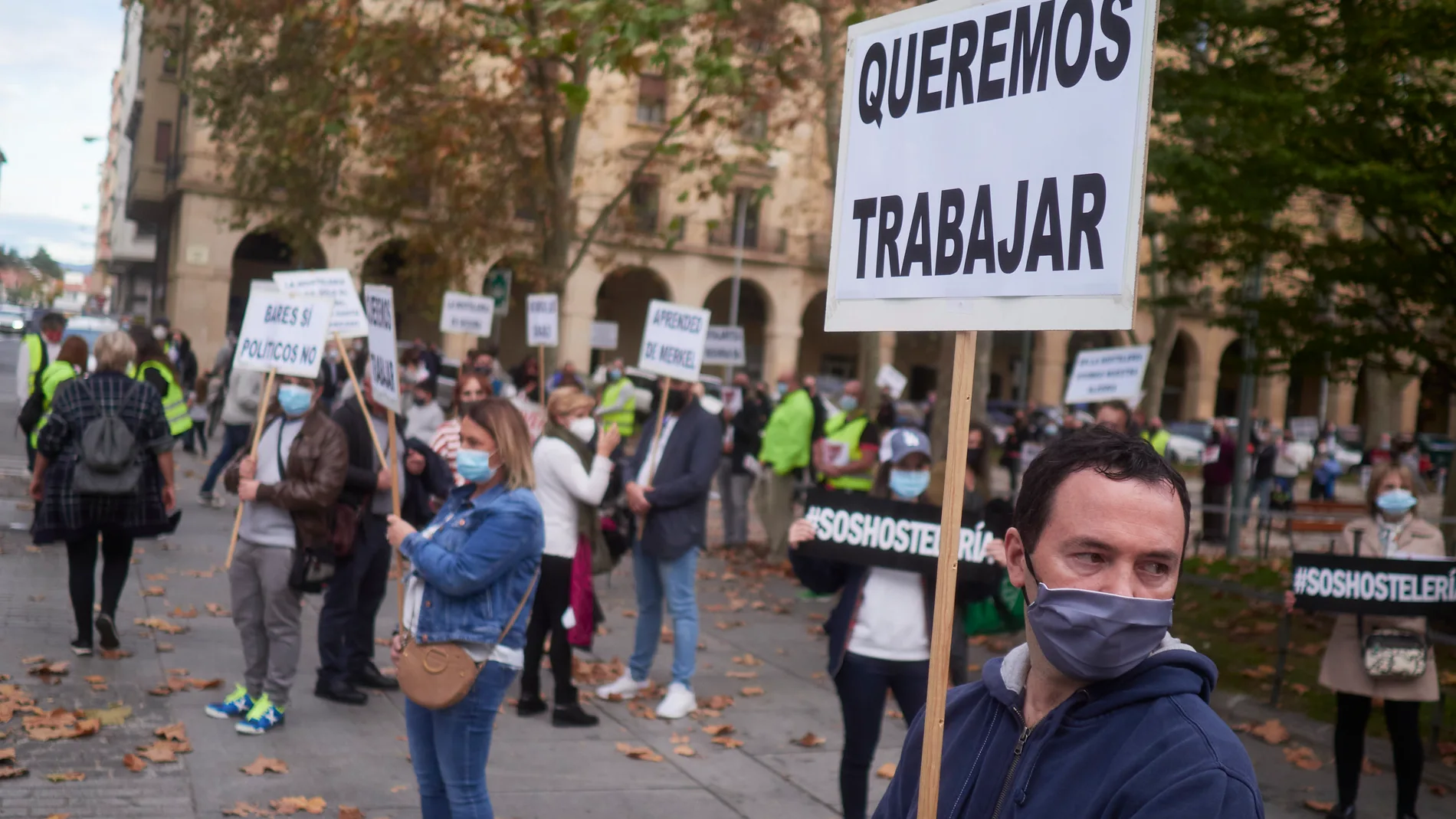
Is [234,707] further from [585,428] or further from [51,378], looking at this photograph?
[51,378]

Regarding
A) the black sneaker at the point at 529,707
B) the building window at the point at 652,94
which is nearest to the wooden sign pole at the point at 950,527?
the black sneaker at the point at 529,707

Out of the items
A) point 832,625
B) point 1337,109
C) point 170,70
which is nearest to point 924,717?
point 832,625

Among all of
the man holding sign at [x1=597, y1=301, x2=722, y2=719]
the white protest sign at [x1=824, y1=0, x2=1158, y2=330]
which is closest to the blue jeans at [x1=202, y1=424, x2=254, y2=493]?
the man holding sign at [x1=597, y1=301, x2=722, y2=719]

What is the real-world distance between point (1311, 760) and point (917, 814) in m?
6.74

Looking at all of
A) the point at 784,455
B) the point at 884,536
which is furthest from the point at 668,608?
the point at 784,455

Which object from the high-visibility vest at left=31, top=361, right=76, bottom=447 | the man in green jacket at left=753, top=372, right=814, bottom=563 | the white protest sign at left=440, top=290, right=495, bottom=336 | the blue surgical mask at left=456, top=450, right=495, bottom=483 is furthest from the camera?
the white protest sign at left=440, top=290, right=495, bottom=336

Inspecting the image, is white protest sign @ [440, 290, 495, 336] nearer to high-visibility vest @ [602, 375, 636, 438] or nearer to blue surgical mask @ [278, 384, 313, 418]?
high-visibility vest @ [602, 375, 636, 438]

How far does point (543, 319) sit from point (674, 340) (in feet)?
24.6

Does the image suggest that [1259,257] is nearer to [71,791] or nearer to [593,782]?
[593,782]

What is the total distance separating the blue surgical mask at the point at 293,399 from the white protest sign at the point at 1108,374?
27.6 feet

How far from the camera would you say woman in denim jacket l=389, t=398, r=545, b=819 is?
4859 millimetres

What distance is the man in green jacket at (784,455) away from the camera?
15.0m

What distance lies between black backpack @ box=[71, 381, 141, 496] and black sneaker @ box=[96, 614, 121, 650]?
802mm

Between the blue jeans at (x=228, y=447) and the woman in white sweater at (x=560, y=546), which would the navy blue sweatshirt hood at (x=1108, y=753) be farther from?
the blue jeans at (x=228, y=447)
